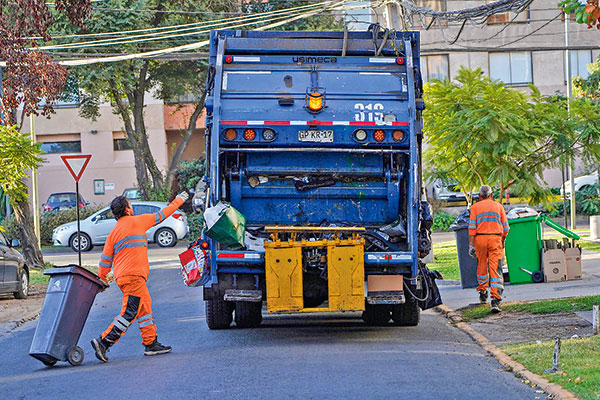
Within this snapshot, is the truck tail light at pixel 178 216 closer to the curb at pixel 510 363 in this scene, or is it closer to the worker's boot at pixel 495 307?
the curb at pixel 510 363

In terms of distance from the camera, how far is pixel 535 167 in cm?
1778

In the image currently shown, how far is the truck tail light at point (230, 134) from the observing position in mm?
10523

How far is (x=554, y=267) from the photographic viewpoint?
15742 millimetres

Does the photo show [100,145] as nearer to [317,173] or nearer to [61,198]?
[61,198]

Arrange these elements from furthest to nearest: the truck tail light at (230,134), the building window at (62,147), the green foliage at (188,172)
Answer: the building window at (62,147) < the green foliage at (188,172) < the truck tail light at (230,134)

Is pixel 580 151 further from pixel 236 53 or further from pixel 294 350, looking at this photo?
pixel 294 350

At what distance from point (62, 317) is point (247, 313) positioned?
269 centimetres

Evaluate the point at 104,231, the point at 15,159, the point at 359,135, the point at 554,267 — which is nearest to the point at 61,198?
the point at 104,231

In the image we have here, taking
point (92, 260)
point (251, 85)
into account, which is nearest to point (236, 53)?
point (251, 85)

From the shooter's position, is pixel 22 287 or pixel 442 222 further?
pixel 442 222

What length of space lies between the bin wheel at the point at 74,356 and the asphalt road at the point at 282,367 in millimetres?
83

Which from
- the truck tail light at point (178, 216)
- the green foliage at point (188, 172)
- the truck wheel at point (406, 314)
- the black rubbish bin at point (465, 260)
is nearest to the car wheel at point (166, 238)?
the truck tail light at point (178, 216)

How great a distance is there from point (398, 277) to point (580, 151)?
931cm

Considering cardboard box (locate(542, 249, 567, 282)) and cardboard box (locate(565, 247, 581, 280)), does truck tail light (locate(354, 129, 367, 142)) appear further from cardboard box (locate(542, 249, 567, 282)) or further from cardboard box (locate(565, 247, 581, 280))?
cardboard box (locate(565, 247, 581, 280))
